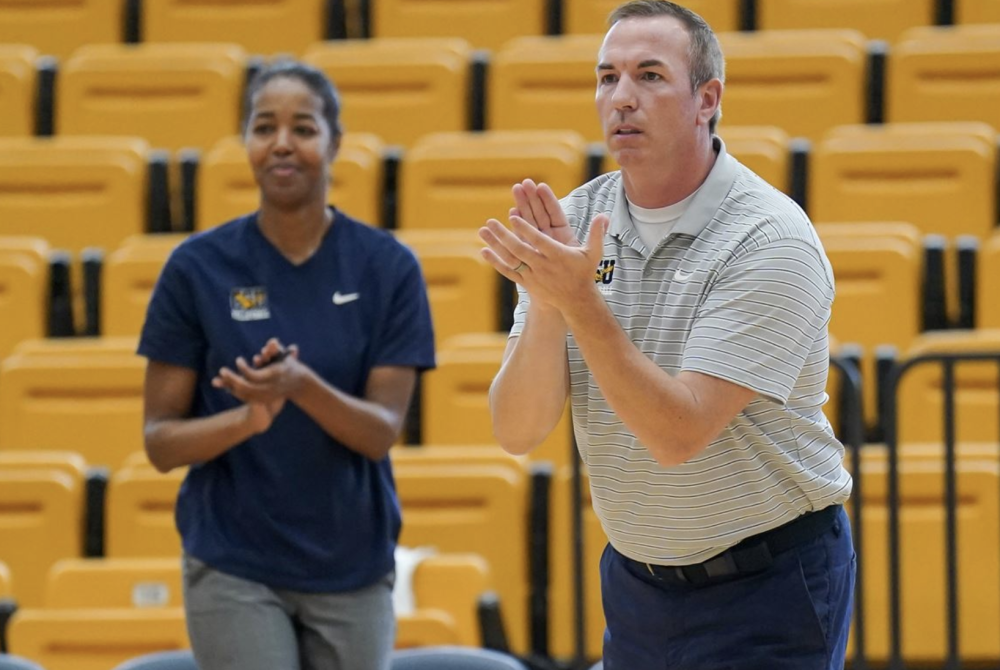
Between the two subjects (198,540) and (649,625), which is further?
(198,540)

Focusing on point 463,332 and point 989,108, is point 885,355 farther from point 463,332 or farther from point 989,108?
point 989,108

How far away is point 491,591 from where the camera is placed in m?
4.38

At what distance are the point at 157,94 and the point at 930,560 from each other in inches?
154

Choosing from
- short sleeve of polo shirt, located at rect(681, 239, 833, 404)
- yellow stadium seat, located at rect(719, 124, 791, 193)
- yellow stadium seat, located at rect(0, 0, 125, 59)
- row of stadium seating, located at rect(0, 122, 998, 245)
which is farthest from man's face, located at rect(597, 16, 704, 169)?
yellow stadium seat, located at rect(0, 0, 125, 59)

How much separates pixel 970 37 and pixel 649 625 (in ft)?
14.4

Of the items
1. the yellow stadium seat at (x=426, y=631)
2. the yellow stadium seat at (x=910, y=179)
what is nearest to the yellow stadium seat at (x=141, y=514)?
the yellow stadium seat at (x=426, y=631)

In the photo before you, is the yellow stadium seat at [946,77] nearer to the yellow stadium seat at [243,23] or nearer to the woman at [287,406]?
the yellow stadium seat at [243,23]

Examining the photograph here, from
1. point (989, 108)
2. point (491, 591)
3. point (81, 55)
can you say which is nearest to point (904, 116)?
point (989, 108)

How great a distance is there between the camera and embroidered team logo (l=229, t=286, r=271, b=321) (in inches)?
121

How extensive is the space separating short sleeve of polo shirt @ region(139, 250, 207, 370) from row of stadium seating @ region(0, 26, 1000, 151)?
11.5ft

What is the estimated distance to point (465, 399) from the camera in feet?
16.4

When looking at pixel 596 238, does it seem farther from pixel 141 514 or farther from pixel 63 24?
pixel 63 24

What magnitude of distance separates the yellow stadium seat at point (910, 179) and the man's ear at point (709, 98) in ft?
10.6

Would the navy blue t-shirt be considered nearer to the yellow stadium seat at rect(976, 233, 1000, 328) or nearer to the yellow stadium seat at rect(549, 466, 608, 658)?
the yellow stadium seat at rect(549, 466, 608, 658)
